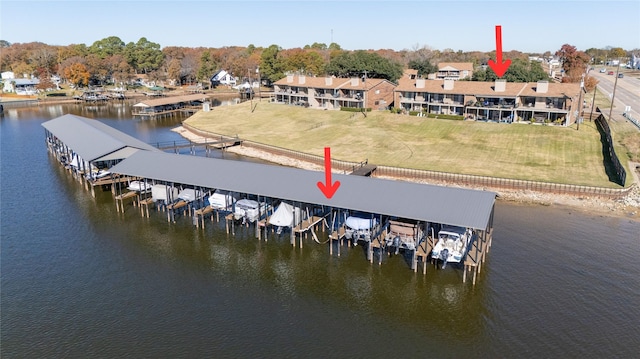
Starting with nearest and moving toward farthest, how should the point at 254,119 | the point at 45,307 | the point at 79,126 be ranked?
the point at 45,307, the point at 79,126, the point at 254,119

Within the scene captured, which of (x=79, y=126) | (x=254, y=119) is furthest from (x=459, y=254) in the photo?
(x=254, y=119)

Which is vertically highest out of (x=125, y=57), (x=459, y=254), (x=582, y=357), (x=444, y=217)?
(x=125, y=57)

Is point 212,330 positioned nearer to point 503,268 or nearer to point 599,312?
point 503,268

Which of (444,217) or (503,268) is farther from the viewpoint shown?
(503,268)

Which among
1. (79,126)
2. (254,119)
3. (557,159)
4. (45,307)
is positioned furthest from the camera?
(254,119)

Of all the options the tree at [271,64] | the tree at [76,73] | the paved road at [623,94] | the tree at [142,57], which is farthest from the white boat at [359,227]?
the tree at [142,57]

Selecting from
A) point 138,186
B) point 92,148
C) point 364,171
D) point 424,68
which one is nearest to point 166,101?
point 92,148

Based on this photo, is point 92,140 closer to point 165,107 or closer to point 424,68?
point 165,107
